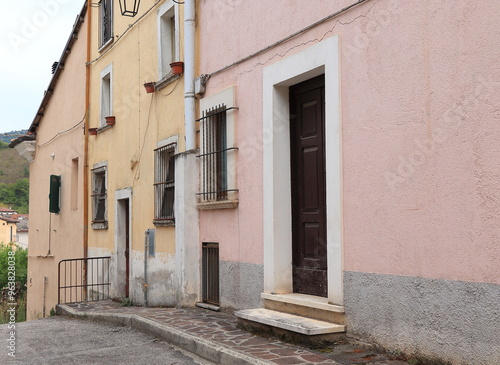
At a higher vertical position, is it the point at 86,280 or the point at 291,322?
the point at 291,322

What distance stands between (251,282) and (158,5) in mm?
5626

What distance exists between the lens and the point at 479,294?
4.55m

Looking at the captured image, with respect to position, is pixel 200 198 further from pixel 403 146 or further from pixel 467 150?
pixel 467 150

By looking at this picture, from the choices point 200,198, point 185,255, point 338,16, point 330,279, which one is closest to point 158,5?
point 200,198

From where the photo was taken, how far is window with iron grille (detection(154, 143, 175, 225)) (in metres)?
10.4

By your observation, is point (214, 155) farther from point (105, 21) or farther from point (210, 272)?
point (105, 21)

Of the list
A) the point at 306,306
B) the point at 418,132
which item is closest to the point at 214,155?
the point at 306,306

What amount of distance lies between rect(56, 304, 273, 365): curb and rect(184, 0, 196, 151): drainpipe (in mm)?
2716

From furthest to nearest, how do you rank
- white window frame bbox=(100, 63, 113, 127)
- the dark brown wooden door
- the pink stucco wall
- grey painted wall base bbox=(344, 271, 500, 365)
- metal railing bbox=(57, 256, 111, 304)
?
white window frame bbox=(100, 63, 113, 127) → metal railing bbox=(57, 256, 111, 304) → the dark brown wooden door → the pink stucco wall → grey painted wall base bbox=(344, 271, 500, 365)

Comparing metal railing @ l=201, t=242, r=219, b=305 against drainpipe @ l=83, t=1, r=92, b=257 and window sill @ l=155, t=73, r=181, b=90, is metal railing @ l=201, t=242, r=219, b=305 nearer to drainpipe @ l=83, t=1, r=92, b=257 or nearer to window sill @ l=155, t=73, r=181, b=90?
window sill @ l=155, t=73, r=181, b=90

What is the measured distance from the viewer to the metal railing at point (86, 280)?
13.2 m

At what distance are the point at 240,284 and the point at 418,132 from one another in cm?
369

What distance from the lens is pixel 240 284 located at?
803cm

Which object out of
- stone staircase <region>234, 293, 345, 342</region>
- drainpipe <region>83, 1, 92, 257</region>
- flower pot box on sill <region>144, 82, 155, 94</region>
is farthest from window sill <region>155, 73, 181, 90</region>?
drainpipe <region>83, 1, 92, 257</region>
